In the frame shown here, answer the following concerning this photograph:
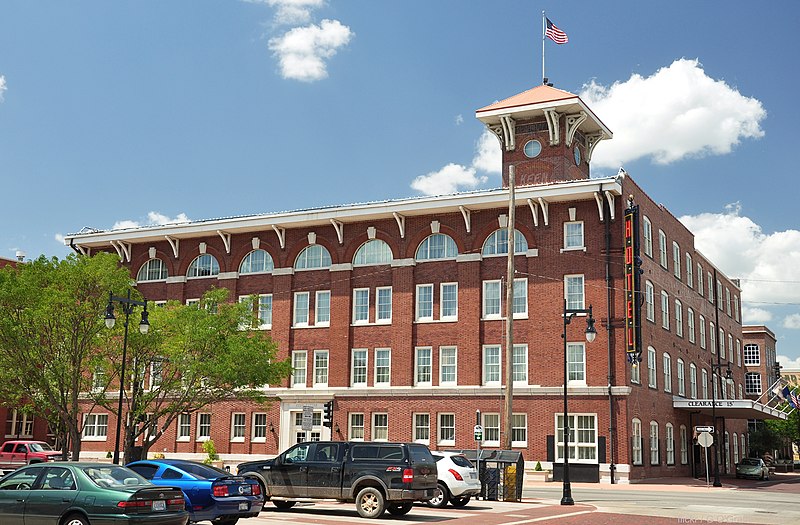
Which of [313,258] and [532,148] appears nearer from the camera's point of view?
[313,258]

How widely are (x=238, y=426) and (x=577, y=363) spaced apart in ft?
66.4

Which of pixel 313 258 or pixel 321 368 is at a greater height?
pixel 313 258

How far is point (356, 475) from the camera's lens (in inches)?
901

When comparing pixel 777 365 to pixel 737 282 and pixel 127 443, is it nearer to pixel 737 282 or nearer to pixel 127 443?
pixel 737 282

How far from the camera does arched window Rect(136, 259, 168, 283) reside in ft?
185

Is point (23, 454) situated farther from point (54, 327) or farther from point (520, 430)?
point (520, 430)

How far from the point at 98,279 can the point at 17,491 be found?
59.0 feet

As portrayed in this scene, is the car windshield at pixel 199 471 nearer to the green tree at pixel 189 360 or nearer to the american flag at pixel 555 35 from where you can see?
the green tree at pixel 189 360

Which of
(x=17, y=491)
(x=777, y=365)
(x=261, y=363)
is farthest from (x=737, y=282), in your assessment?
(x=17, y=491)

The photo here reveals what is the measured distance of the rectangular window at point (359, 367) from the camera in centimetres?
4923

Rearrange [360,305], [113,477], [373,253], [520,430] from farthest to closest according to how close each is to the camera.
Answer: [373,253]
[360,305]
[520,430]
[113,477]

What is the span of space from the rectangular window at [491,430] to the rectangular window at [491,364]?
1.82 m

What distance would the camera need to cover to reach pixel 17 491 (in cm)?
1673

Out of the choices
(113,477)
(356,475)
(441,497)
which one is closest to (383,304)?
(441,497)
